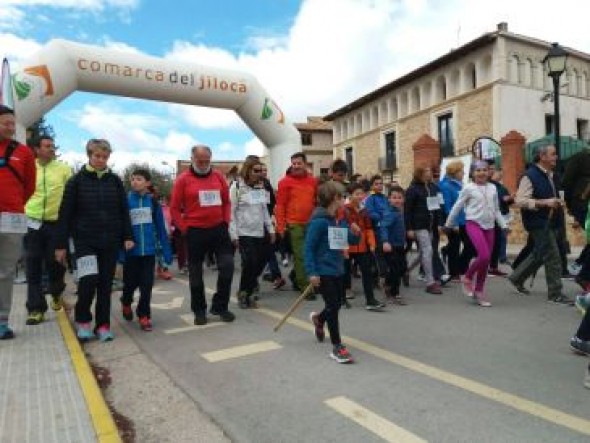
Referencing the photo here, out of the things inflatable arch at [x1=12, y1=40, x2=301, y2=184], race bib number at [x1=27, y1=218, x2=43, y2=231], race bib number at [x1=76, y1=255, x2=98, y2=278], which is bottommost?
race bib number at [x1=76, y1=255, x2=98, y2=278]

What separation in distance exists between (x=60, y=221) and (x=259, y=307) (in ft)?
9.47

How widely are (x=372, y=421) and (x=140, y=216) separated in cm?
391

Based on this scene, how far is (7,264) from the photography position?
5938mm

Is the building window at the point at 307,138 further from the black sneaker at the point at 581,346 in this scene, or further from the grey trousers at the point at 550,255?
the black sneaker at the point at 581,346

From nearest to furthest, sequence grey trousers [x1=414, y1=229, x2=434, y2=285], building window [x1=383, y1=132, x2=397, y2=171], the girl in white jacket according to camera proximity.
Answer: the girl in white jacket, grey trousers [x1=414, y1=229, x2=434, y2=285], building window [x1=383, y1=132, x2=397, y2=171]

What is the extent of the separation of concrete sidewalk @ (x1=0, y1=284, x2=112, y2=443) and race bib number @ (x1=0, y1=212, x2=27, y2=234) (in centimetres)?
108

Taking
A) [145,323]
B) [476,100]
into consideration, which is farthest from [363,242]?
[476,100]

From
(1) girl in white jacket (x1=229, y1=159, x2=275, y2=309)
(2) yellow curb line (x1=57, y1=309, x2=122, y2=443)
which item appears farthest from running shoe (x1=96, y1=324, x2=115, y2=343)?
(1) girl in white jacket (x1=229, y1=159, x2=275, y2=309)

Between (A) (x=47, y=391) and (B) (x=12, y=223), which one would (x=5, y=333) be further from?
(A) (x=47, y=391)

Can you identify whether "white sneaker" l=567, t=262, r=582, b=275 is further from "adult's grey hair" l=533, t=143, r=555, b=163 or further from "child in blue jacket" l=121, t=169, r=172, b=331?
"child in blue jacket" l=121, t=169, r=172, b=331

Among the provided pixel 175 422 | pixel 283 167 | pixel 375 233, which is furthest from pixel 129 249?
pixel 283 167

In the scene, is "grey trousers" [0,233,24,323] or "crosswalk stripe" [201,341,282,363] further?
"grey trousers" [0,233,24,323]

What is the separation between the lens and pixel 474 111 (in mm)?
35469

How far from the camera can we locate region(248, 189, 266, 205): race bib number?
26.6 ft
